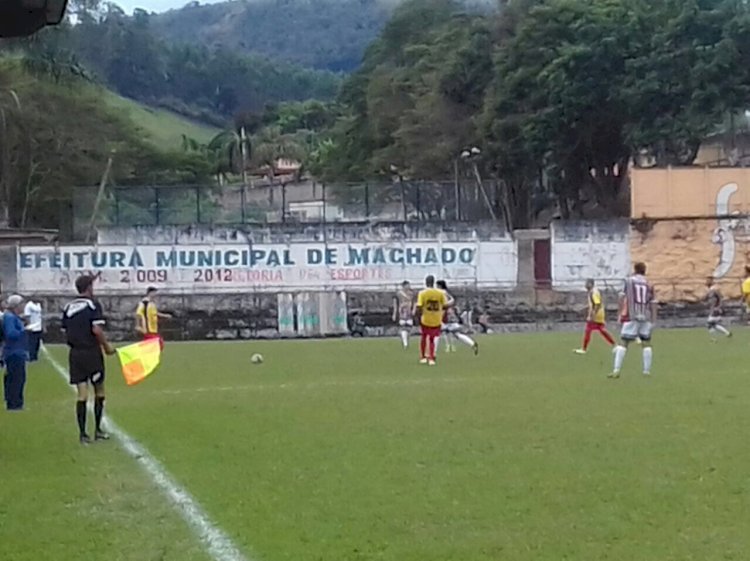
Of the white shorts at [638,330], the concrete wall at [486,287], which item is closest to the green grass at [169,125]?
the concrete wall at [486,287]

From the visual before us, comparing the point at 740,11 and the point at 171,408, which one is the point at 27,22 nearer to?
the point at 171,408

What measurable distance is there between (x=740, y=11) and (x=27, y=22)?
51.0 metres

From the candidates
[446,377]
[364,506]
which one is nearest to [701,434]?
[364,506]

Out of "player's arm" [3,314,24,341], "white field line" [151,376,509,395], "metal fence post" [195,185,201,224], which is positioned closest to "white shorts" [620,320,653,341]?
"white field line" [151,376,509,395]

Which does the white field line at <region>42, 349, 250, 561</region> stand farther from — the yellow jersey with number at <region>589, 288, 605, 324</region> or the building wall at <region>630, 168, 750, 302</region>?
the building wall at <region>630, 168, 750, 302</region>

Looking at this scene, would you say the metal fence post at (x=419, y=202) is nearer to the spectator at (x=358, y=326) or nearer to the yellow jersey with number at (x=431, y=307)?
the spectator at (x=358, y=326)

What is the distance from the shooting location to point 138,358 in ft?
58.0

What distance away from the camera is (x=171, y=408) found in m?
19.3

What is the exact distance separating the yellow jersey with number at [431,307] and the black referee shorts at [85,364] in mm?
12253

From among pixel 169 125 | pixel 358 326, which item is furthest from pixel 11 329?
pixel 169 125

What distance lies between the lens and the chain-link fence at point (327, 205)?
5403 cm

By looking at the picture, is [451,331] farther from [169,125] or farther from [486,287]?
[169,125]

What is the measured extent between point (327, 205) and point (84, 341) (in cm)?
3971

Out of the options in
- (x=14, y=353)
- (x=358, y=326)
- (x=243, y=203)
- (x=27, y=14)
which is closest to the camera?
(x=27, y=14)
